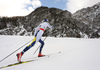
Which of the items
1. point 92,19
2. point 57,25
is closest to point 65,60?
point 57,25

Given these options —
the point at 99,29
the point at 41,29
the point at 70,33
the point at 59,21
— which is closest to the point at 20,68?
the point at 41,29

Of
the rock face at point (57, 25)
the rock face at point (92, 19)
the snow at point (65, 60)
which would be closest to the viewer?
the snow at point (65, 60)

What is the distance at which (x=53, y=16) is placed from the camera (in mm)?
53312

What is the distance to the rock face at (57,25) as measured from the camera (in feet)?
138

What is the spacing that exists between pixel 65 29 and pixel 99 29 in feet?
80.6

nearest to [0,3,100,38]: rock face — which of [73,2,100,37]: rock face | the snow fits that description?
[73,2,100,37]: rock face

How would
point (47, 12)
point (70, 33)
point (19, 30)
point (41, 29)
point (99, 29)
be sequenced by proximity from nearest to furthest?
point (41, 29) → point (70, 33) → point (99, 29) → point (19, 30) → point (47, 12)

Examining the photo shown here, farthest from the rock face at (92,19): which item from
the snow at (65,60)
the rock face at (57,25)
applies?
the snow at (65,60)

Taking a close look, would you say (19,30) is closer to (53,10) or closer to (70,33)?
(53,10)

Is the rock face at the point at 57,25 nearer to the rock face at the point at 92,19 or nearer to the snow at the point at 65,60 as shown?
the rock face at the point at 92,19

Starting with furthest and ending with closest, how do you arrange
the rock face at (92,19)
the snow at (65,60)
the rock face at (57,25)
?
the rock face at (92,19) < the rock face at (57,25) < the snow at (65,60)

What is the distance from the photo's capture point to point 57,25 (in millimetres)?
46094

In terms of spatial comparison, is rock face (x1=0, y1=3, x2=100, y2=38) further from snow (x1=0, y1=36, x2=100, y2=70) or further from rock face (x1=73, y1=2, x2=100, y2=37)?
snow (x1=0, y1=36, x2=100, y2=70)

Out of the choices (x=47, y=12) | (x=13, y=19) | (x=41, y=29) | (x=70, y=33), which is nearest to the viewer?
(x=41, y=29)
